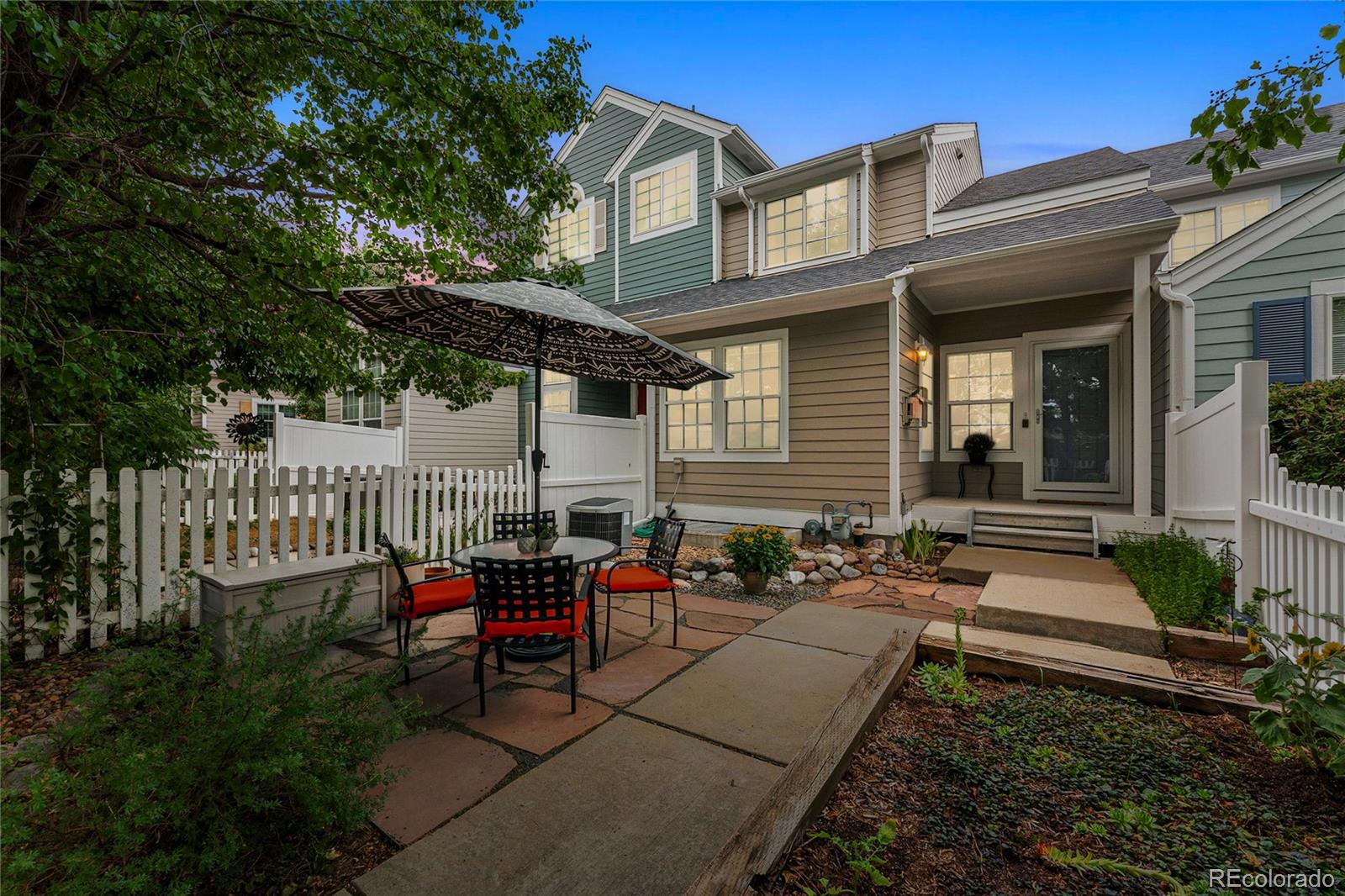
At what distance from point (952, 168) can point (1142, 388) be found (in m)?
4.80

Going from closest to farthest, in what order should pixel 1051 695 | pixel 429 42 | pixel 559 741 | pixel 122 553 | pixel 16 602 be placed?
pixel 559 741
pixel 1051 695
pixel 16 602
pixel 122 553
pixel 429 42

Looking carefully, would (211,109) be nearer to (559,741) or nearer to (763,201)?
(559,741)

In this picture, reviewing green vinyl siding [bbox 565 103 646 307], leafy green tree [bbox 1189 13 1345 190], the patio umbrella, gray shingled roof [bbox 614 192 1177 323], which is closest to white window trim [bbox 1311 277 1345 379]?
gray shingled roof [bbox 614 192 1177 323]

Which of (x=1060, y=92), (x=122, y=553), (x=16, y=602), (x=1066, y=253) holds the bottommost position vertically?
(x=16, y=602)

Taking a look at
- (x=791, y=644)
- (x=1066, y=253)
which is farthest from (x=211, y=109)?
(x=1066, y=253)

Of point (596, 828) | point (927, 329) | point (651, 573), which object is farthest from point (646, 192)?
point (596, 828)

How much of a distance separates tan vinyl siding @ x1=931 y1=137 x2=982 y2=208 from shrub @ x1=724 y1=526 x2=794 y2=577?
5.88 meters

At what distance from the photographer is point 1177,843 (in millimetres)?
1569

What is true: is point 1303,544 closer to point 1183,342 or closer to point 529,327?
point 1183,342

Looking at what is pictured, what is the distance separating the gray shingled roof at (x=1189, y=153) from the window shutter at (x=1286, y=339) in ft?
7.30

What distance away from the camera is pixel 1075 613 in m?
3.71

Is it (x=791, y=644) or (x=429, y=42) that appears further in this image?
(x=429, y=42)

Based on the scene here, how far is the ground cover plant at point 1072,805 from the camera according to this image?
149 centimetres

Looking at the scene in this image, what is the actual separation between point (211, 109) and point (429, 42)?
178 cm
